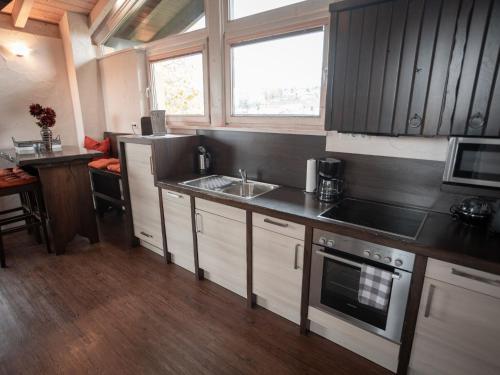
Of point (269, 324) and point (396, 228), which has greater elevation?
point (396, 228)

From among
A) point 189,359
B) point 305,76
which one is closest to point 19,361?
point 189,359

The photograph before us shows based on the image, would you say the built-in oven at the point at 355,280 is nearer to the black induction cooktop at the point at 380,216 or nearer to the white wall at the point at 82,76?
the black induction cooktop at the point at 380,216

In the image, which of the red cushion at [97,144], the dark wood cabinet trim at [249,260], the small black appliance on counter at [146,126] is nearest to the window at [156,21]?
the small black appliance on counter at [146,126]

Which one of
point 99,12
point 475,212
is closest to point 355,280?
point 475,212

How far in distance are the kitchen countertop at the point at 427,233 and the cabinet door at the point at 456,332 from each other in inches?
6.0

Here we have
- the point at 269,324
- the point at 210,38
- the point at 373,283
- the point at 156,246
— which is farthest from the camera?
the point at 156,246

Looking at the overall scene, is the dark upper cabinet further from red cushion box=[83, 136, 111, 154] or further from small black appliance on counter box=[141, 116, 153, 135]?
red cushion box=[83, 136, 111, 154]

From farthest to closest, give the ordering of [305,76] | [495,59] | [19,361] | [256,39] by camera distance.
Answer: [256,39] < [305,76] < [19,361] < [495,59]

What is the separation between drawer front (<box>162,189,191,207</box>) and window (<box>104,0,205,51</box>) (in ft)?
5.19

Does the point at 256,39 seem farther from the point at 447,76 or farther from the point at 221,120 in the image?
the point at 447,76

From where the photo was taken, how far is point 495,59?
1.12 m

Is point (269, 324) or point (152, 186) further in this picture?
point (152, 186)

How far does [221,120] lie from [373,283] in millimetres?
1896

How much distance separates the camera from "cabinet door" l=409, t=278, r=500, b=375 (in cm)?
116
